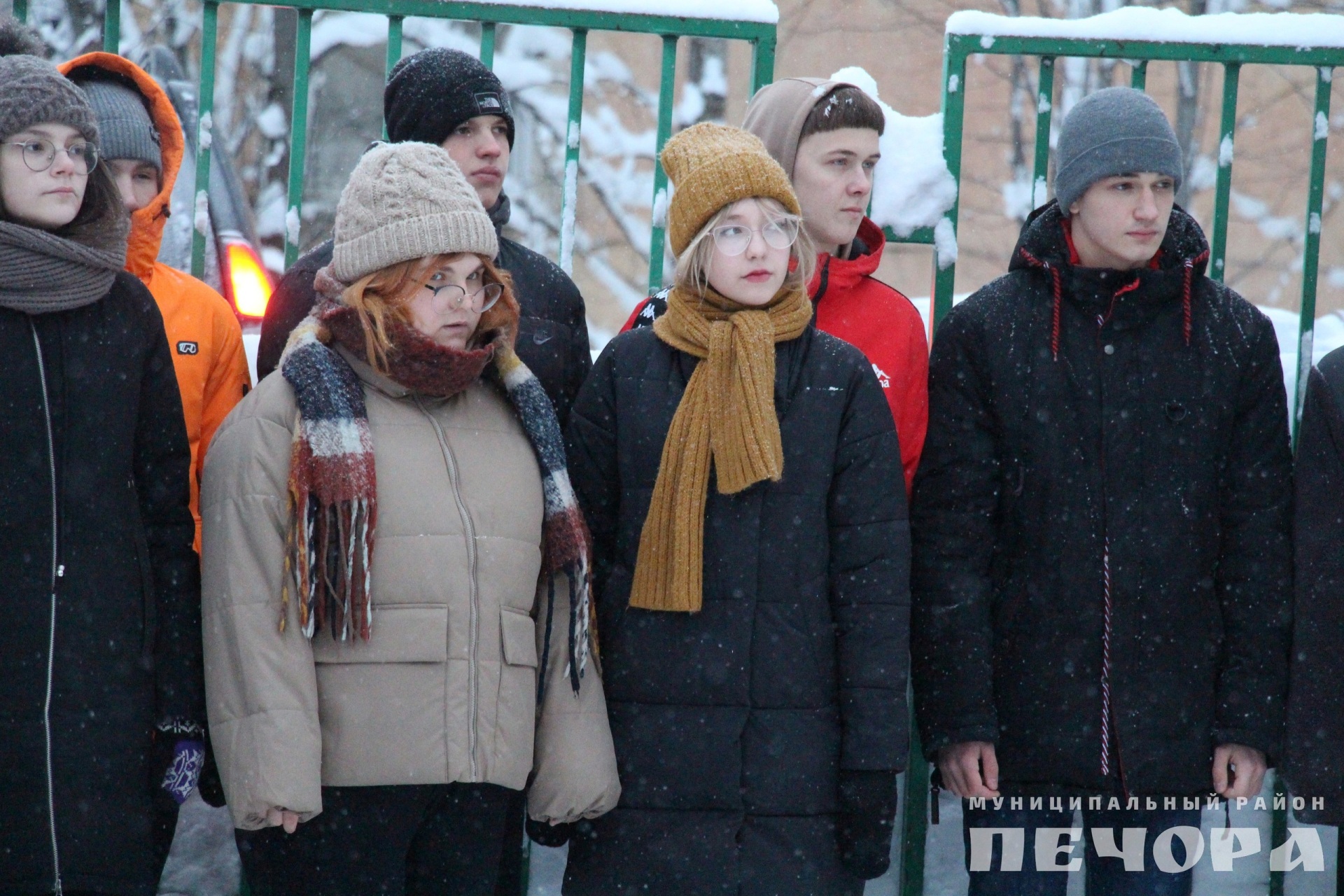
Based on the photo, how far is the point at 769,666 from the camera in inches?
112

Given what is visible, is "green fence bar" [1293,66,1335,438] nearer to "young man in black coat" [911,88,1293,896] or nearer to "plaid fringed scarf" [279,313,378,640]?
"young man in black coat" [911,88,1293,896]

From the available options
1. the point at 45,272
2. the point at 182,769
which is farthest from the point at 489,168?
the point at 182,769

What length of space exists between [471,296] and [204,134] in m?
1.34

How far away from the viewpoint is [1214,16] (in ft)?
12.8

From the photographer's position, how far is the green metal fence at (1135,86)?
378 cm

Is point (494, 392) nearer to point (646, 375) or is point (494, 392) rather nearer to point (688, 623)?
point (646, 375)

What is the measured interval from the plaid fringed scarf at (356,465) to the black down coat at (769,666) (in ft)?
0.48

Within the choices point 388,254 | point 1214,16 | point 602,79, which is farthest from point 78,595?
point 602,79

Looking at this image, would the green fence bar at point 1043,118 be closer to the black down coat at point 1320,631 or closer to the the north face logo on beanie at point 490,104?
the black down coat at point 1320,631

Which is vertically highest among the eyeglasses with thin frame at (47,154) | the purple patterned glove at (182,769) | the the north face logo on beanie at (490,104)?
the the north face logo on beanie at (490,104)

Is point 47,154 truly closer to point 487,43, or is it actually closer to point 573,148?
point 487,43

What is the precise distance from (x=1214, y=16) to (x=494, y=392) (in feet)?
7.36

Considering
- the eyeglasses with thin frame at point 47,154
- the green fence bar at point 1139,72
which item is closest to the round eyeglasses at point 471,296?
the eyeglasses with thin frame at point 47,154

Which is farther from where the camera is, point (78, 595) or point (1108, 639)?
point (1108, 639)
